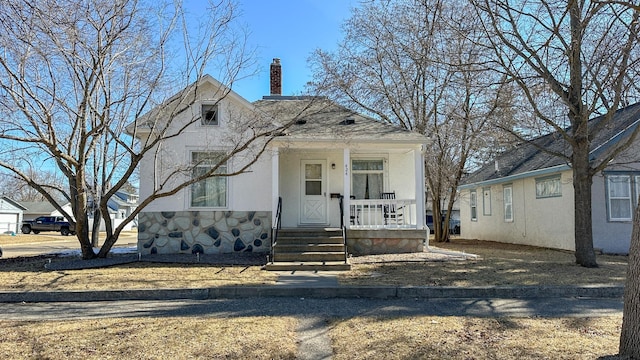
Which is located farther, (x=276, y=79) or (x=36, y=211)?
(x=36, y=211)

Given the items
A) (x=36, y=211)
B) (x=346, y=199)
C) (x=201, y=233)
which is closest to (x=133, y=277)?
(x=201, y=233)

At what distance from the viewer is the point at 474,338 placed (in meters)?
4.74

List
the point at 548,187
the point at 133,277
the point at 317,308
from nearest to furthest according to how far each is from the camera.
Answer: the point at 317,308, the point at 133,277, the point at 548,187

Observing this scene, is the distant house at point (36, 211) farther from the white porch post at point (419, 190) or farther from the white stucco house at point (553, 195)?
the white porch post at point (419, 190)

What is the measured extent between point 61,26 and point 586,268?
12120 mm

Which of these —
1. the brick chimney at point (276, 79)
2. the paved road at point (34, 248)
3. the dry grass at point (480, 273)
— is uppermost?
the brick chimney at point (276, 79)

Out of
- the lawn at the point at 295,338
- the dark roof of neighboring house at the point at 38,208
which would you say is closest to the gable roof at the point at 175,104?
the lawn at the point at 295,338

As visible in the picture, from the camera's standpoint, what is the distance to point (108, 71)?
9.90 metres

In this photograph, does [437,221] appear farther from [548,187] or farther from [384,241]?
[384,241]

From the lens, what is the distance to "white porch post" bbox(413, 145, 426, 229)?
472 inches

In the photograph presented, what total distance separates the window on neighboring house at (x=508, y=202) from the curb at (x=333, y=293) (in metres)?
11.3

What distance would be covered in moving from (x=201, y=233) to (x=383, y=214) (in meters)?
5.16

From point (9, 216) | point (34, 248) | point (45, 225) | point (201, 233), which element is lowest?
point (34, 248)

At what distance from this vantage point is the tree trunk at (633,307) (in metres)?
3.60
